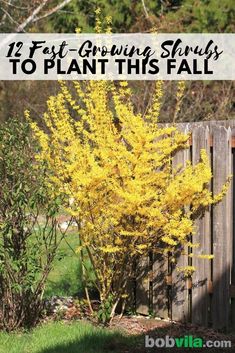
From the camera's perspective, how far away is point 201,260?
5.29 metres

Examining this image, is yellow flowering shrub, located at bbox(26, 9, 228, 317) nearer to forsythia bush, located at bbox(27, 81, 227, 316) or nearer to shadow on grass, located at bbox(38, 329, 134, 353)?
A: forsythia bush, located at bbox(27, 81, 227, 316)

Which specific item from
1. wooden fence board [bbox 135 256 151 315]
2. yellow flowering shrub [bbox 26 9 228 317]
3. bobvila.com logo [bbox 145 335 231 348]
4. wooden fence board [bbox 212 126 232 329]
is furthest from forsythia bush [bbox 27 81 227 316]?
bobvila.com logo [bbox 145 335 231 348]

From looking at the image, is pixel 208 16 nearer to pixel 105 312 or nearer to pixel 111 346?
pixel 105 312

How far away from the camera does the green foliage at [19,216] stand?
16.5ft

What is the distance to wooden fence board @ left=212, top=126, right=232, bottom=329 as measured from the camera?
506 cm

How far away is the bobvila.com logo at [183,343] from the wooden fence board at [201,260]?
1.43 ft

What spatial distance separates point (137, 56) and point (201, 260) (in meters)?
8.84

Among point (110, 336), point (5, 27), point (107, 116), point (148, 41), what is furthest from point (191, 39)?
point (110, 336)

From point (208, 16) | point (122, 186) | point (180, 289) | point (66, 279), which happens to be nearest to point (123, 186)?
point (122, 186)

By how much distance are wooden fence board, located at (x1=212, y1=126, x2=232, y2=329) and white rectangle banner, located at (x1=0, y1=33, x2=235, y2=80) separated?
21.0 ft

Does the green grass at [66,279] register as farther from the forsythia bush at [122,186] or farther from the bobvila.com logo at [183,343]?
the bobvila.com logo at [183,343]

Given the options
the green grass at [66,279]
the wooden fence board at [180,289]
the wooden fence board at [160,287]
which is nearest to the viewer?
the wooden fence board at [180,289]

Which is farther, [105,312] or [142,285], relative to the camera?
[142,285]

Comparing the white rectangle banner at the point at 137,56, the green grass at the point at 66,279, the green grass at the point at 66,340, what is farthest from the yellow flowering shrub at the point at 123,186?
the white rectangle banner at the point at 137,56
